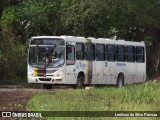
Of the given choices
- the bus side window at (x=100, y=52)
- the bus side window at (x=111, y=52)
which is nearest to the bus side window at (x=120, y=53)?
the bus side window at (x=111, y=52)

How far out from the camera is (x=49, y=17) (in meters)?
38.6

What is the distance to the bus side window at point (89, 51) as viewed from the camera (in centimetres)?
2895

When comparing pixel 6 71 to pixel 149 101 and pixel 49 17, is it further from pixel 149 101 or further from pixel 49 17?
pixel 149 101

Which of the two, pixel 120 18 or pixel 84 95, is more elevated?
pixel 120 18

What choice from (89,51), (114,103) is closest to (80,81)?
(89,51)

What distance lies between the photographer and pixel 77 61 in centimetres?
2800

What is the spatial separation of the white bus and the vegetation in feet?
15.5

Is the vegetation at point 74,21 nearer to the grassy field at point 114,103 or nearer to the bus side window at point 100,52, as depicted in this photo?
the bus side window at point 100,52

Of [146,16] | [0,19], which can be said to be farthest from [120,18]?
[0,19]

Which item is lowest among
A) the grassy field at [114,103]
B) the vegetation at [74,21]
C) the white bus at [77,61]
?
the grassy field at [114,103]

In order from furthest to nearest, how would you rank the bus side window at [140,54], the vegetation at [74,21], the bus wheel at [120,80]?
the vegetation at [74,21] < the bus side window at [140,54] < the bus wheel at [120,80]

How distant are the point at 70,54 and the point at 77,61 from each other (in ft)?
2.03

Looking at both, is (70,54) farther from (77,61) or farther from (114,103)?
(114,103)

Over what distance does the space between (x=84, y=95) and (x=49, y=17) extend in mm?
20728
